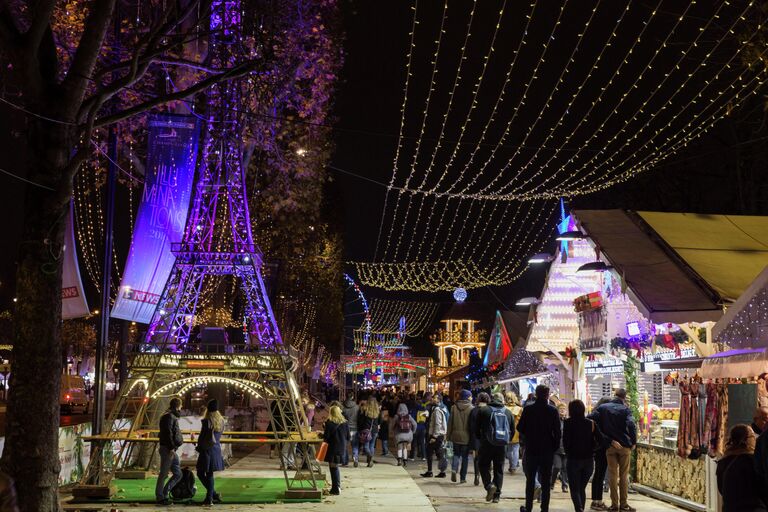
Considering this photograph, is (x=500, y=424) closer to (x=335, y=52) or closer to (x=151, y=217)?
(x=151, y=217)

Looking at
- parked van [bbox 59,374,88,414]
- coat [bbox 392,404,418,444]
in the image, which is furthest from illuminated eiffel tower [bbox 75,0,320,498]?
parked van [bbox 59,374,88,414]

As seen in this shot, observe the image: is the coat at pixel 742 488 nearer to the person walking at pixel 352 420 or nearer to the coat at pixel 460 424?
the coat at pixel 460 424

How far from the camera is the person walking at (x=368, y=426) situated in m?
21.5

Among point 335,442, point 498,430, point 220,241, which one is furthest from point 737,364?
point 220,241

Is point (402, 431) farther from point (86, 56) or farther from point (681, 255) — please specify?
point (86, 56)

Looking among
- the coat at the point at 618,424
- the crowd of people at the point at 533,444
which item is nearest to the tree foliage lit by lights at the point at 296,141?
the crowd of people at the point at 533,444

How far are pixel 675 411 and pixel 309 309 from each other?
1146 inches

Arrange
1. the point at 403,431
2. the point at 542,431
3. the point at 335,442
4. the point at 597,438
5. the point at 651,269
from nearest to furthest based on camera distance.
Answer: the point at 542,431 < the point at 597,438 < the point at 651,269 < the point at 335,442 < the point at 403,431

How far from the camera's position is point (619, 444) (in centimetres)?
1270

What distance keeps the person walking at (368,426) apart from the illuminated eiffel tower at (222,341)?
170 inches

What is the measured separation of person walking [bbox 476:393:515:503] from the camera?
13.9 meters

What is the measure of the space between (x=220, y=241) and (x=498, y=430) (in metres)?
6.97

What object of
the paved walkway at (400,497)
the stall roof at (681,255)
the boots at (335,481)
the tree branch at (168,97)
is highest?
the tree branch at (168,97)

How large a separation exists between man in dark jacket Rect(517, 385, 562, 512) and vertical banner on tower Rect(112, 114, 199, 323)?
6.72m
